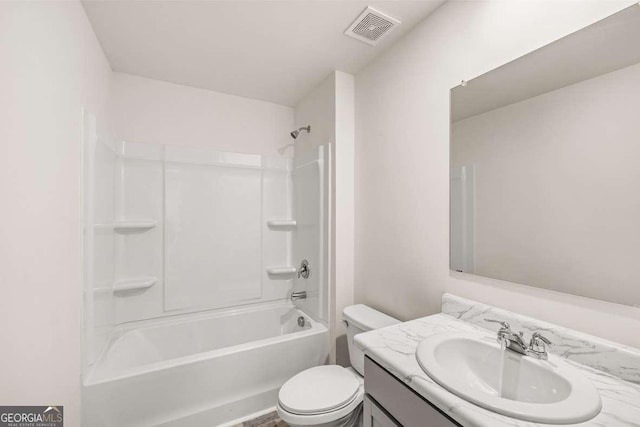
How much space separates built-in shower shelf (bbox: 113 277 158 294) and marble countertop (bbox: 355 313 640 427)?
180 cm

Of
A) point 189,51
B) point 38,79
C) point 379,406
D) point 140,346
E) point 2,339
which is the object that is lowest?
point 140,346

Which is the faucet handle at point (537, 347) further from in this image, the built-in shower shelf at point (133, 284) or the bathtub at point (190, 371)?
the built-in shower shelf at point (133, 284)

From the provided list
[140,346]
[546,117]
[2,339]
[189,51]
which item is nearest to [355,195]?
[546,117]

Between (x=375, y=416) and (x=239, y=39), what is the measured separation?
6.76 feet

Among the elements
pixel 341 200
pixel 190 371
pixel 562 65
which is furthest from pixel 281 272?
pixel 562 65

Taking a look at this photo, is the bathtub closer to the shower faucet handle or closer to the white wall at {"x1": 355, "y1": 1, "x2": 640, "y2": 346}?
the shower faucet handle

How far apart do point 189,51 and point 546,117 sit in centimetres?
202

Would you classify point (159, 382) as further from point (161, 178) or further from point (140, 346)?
point (161, 178)

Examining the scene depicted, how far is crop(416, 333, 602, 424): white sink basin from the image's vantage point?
2.05 ft

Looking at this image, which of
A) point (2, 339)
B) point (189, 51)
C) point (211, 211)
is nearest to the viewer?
point (2, 339)

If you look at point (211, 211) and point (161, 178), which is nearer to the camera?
point (161, 178)

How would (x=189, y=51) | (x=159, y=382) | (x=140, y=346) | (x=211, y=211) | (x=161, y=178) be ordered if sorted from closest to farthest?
1. (x=159, y=382)
2. (x=189, y=51)
3. (x=140, y=346)
4. (x=161, y=178)
5. (x=211, y=211)

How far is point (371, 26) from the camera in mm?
1481

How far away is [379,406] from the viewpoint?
94 cm
